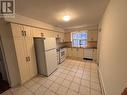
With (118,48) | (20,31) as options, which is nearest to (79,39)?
(20,31)

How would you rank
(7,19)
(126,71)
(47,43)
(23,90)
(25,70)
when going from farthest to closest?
1. (47,43)
2. (25,70)
3. (23,90)
4. (7,19)
5. (126,71)

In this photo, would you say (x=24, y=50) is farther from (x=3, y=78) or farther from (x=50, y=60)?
(x=3, y=78)

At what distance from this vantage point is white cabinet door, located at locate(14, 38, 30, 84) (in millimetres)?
2199

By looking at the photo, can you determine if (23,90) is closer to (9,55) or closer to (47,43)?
(9,55)

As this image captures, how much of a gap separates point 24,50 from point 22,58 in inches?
11.0

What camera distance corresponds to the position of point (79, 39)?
17.7 ft

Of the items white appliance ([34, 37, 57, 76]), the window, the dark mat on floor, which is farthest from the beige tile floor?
the window

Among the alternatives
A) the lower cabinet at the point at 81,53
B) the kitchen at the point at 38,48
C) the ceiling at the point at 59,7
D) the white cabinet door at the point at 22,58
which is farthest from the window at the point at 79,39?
the white cabinet door at the point at 22,58

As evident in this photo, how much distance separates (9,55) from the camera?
213 cm

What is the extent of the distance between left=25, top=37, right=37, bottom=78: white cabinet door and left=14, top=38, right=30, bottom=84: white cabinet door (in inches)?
5.8

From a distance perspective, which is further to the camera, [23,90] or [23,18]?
[23,18]

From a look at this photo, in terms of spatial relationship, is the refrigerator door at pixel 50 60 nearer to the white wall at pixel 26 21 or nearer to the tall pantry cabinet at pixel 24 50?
the tall pantry cabinet at pixel 24 50

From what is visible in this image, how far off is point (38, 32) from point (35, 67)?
4.95 feet

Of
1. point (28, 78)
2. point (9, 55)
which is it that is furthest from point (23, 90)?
point (9, 55)
